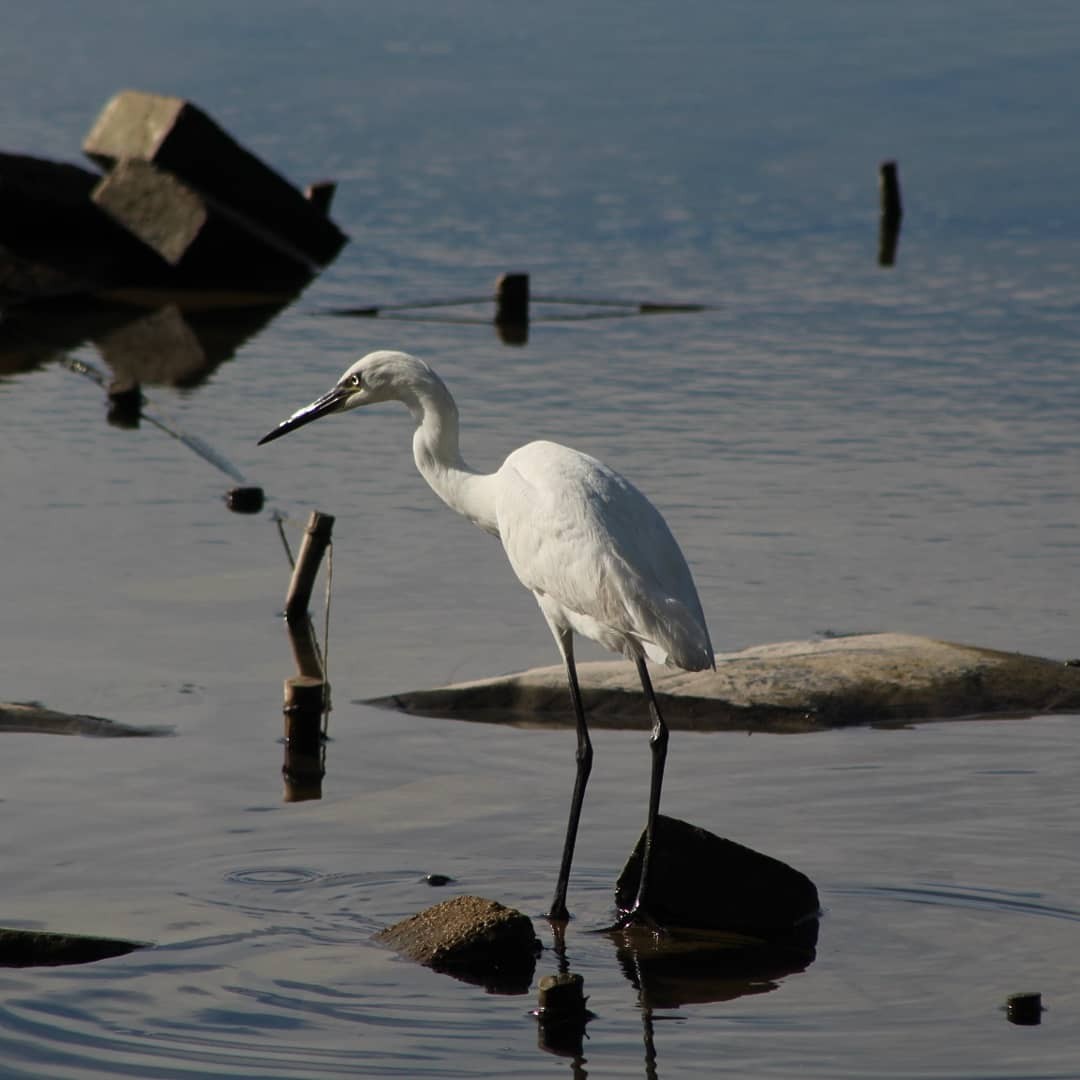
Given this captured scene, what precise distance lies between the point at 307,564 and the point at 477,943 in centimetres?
500

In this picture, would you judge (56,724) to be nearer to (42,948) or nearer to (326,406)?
(326,406)

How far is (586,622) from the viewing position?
8.79 m

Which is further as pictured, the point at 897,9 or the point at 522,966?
the point at 897,9

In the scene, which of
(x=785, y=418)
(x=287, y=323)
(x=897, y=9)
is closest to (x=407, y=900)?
(x=785, y=418)

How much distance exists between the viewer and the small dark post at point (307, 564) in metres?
12.3

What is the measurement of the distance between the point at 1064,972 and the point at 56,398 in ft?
47.7

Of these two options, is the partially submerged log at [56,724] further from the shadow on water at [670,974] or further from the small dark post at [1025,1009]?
the small dark post at [1025,1009]

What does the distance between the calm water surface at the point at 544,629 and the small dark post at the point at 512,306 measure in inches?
15.1

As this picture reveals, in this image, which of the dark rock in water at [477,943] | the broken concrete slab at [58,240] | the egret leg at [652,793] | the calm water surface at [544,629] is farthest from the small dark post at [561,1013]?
the broken concrete slab at [58,240]

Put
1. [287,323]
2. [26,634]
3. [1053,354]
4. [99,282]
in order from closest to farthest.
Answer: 1. [26,634]
2. [1053,354]
3. [287,323]
4. [99,282]

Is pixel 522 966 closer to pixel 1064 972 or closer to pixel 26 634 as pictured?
pixel 1064 972

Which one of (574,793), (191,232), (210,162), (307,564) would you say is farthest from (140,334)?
(574,793)

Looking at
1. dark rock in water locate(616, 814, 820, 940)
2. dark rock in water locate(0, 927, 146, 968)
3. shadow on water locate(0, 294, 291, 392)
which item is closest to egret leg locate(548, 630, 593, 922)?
dark rock in water locate(616, 814, 820, 940)

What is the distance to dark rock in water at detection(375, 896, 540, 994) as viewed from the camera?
785 cm
